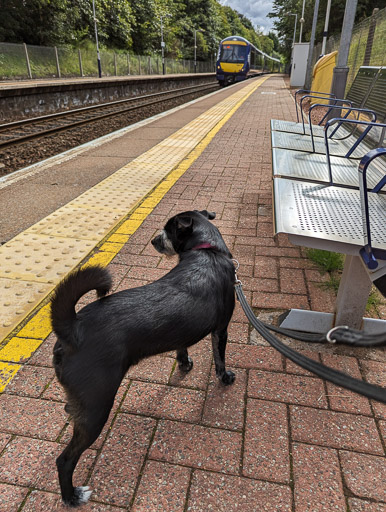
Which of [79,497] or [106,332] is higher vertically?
[106,332]

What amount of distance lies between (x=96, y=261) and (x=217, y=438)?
6.93 feet

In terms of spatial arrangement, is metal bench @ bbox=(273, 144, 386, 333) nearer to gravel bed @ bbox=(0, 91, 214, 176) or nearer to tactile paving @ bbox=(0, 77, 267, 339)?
tactile paving @ bbox=(0, 77, 267, 339)

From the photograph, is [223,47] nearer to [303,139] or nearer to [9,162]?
[9,162]

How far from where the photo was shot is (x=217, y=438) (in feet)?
6.36

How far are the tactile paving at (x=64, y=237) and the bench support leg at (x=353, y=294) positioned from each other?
2290 millimetres

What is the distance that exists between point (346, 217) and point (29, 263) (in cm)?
275

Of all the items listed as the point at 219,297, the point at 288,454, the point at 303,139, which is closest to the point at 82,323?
the point at 219,297

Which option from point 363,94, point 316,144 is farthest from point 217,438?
point 363,94

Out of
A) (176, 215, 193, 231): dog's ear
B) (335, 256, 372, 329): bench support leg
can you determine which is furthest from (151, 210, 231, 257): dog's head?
(335, 256, 372, 329): bench support leg

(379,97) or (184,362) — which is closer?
(184,362)

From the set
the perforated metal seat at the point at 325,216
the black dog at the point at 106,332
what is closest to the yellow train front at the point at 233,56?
the perforated metal seat at the point at 325,216

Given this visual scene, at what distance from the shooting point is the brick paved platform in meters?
1.66

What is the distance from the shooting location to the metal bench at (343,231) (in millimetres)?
2100

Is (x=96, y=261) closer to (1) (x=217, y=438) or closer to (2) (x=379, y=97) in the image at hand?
(1) (x=217, y=438)
